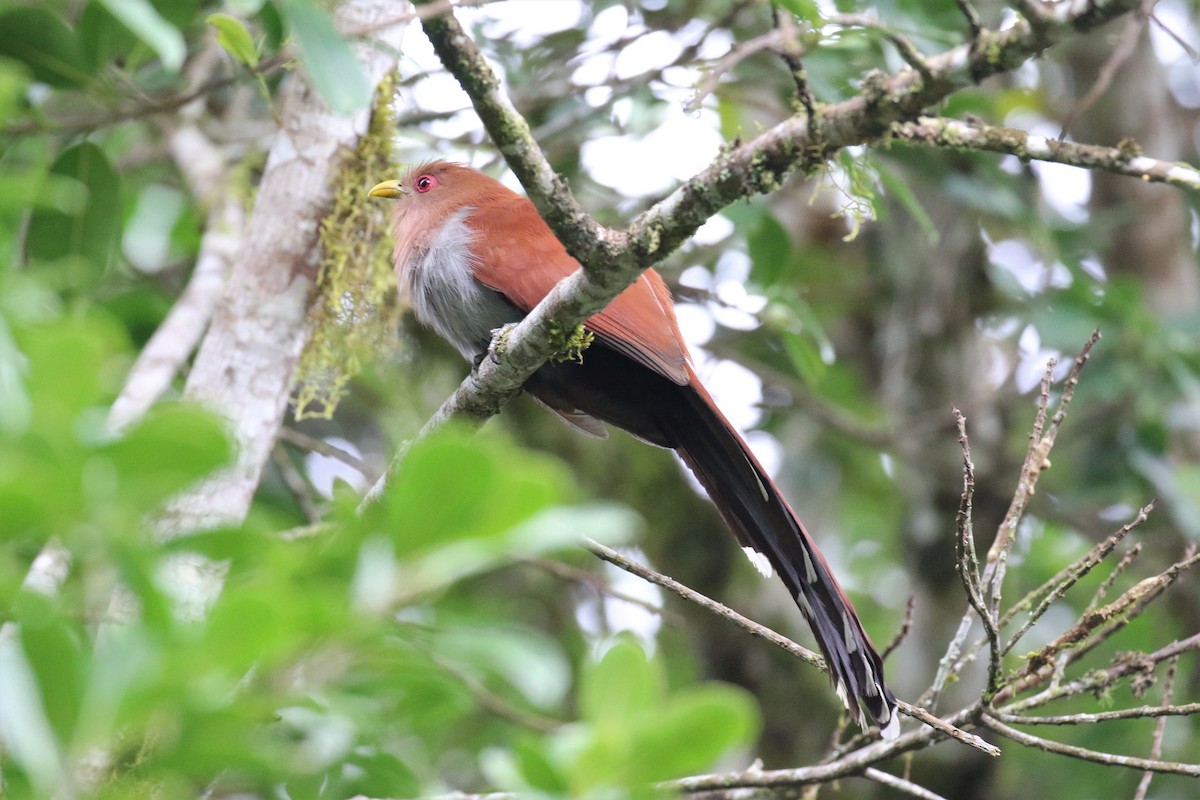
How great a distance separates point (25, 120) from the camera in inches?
144

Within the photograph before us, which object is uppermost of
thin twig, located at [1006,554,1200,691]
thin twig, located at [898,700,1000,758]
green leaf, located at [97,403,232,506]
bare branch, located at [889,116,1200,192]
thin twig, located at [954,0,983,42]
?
thin twig, located at [954,0,983,42]

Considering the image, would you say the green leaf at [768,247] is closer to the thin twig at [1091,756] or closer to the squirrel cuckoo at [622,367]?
the squirrel cuckoo at [622,367]

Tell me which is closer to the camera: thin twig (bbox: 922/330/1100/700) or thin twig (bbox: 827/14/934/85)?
thin twig (bbox: 827/14/934/85)

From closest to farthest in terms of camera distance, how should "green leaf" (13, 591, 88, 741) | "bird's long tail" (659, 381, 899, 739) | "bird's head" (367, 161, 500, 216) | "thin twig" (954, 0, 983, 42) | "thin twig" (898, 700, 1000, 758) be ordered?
"green leaf" (13, 591, 88, 741) < "thin twig" (954, 0, 983, 42) < "thin twig" (898, 700, 1000, 758) < "bird's long tail" (659, 381, 899, 739) < "bird's head" (367, 161, 500, 216)

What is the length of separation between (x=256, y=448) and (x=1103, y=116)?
4998mm

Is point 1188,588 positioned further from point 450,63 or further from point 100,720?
point 100,720

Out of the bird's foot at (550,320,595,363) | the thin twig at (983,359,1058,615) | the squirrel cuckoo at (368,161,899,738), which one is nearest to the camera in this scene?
the thin twig at (983,359,1058,615)

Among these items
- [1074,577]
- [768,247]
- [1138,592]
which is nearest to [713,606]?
[1074,577]

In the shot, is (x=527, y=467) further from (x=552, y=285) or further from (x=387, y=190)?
(x=387, y=190)

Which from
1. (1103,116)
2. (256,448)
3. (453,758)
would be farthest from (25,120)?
(1103,116)

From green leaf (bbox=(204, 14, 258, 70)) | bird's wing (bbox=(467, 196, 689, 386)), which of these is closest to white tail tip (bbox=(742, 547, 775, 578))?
bird's wing (bbox=(467, 196, 689, 386))

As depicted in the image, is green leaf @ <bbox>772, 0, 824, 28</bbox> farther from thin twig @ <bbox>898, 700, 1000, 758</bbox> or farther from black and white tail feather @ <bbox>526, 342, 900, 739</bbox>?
thin twig @ <bbox>898, 700, 1000, 758</bbox>

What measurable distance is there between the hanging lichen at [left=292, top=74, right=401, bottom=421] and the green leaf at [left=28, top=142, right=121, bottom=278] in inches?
27.9

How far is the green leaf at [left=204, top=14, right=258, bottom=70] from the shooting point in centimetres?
292
